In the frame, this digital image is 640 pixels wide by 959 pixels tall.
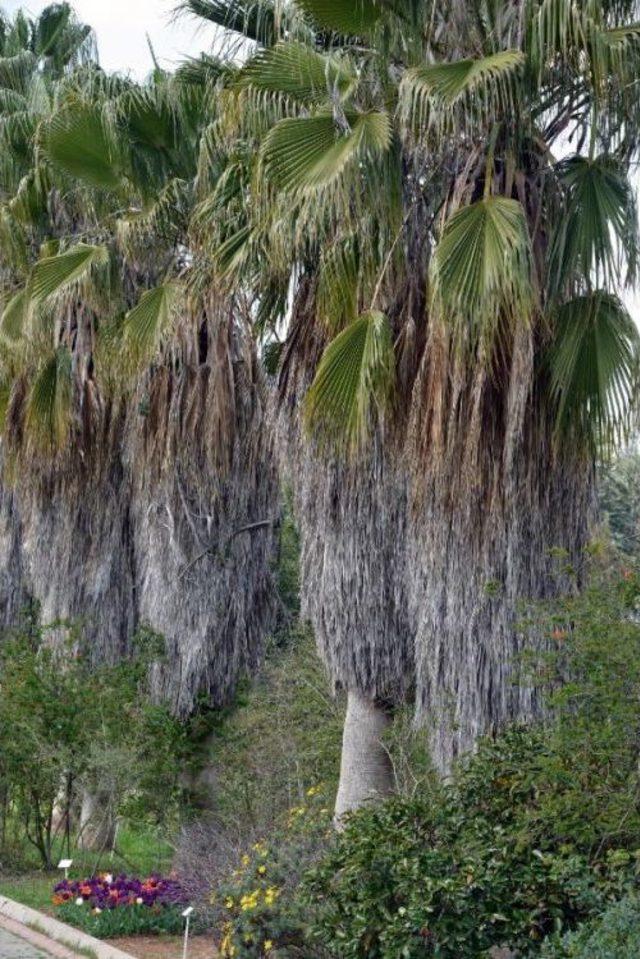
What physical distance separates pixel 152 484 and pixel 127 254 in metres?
2.52

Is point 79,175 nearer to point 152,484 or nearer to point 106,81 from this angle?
point 106,81

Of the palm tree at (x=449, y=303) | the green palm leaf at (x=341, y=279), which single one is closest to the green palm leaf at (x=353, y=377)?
the palm tree at (x=449, y=303)

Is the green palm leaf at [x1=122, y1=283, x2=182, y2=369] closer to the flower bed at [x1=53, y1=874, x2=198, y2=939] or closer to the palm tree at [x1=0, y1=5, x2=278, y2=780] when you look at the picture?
the palm tree at [x1=0, y1=5, x2=278, y2=780]

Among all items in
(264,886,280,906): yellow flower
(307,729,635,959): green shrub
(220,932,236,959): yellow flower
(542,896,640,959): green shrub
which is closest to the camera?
(542,896,640,959): green shrub

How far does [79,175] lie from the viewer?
14.6 m

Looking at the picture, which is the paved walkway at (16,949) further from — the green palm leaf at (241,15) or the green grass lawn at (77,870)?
the green palm leaf at (241,15)

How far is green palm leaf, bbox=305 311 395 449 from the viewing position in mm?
9820

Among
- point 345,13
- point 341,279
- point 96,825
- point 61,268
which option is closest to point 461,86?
point 345,13

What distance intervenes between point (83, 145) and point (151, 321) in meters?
2.09

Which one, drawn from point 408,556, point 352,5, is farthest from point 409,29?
point 408,556

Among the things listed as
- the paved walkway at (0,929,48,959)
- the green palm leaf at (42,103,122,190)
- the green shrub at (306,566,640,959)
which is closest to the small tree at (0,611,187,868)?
the paved walkway at (0,929,48,959)

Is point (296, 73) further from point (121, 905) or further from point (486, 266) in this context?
point (121, 905)

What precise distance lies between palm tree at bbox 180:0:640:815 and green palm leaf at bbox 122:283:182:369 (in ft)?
8.99

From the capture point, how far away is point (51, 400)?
630 inches
